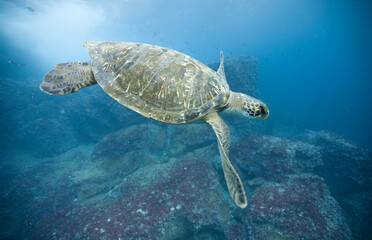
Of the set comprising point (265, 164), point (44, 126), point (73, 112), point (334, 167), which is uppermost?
point (265, 164)

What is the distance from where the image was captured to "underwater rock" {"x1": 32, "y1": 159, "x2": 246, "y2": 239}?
413cm

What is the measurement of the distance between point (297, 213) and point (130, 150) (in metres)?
7.19

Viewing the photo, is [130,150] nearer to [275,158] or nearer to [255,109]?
[255,109]

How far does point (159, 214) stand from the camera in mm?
4387

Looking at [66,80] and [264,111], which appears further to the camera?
[264,111]

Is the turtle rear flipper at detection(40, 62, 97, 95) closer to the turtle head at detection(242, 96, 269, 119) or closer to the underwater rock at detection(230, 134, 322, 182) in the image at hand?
the turtle head at detection(242, 96, 269, 119)

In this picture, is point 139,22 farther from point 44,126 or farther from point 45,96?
point 44,126

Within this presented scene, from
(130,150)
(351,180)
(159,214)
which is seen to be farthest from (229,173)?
(351,180)

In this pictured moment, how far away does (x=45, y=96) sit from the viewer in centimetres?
1370

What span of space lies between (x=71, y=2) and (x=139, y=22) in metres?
17.5

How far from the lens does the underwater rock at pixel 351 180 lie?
5.15m

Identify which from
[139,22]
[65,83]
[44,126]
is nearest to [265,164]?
[65,83]

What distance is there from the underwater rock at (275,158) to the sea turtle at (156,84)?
301 centimetres

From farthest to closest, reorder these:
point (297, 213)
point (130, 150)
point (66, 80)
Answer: point (130, 150) < point (297, 213) < point (66, 80)
